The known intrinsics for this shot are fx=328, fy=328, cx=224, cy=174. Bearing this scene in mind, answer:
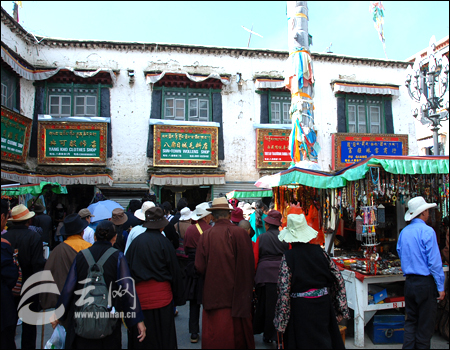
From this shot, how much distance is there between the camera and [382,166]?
4602 millimetres

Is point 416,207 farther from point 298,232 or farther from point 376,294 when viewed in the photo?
point 298,232

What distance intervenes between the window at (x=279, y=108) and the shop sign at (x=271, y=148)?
48 cm

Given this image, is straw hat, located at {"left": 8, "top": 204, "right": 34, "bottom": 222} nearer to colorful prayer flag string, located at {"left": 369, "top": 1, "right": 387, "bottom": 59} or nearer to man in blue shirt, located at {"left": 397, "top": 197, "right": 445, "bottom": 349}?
man in blue shirt, located at {"left": 397, "top": 197, "right": 445, "bottom": 349}

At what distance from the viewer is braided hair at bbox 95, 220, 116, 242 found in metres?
3.07

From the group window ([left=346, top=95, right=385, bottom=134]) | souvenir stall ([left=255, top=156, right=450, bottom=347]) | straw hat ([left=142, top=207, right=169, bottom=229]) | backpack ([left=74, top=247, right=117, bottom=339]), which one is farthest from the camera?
window ([left=346, top=95, right=385, bottom=134])

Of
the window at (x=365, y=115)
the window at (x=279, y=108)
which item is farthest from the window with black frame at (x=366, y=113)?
the window at (x=279, y=108)

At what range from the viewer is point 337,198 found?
5574 millimetres

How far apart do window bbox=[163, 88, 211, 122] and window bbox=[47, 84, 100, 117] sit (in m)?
2.43

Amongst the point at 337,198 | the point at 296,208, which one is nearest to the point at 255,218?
the point at 296,208

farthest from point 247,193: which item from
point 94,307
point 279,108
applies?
point 94,307

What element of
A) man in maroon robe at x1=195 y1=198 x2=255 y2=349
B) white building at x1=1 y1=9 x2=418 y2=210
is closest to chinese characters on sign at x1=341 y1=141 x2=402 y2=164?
white building at x1=1 y1=9 x2=418 y2=210

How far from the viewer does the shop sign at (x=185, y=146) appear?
11.5 metres

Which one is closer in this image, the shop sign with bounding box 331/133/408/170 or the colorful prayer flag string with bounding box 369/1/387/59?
the shop sign with bounding box 331/133/408/170

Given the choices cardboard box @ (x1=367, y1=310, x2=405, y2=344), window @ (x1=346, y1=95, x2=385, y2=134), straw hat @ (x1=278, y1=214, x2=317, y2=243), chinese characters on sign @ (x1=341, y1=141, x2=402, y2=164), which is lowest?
cardboard box @ (x1=367, y1=310, x2=405, y2=344)
